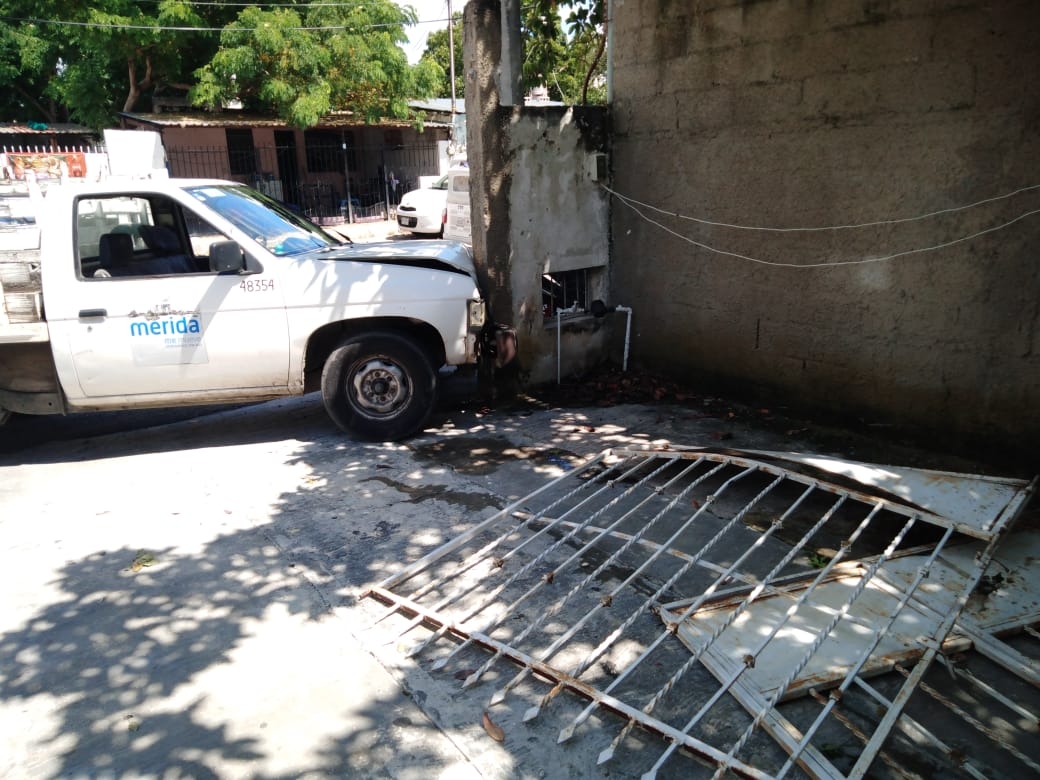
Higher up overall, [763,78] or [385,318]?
[763,78]

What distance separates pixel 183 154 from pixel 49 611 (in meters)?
19.1

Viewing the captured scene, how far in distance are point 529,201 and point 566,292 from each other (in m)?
1.14

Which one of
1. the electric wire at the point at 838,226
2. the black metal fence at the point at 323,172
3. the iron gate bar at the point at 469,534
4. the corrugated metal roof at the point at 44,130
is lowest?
the iron gate bar at the point at 469,534

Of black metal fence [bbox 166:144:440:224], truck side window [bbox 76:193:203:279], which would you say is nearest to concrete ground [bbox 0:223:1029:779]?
truck side window [bbox 76:193:203:279]

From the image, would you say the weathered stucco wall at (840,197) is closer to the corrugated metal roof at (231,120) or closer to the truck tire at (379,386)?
the truck tire at (379,386)

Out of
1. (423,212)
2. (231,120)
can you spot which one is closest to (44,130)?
(231,120)

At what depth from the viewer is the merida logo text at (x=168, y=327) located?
18.8 ft

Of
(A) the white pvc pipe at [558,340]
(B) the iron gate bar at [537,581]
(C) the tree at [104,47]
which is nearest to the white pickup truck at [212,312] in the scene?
(A) the white pvc pipe at [558,340]

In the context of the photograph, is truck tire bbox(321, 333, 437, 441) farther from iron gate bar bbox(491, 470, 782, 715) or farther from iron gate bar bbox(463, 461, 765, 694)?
iron gate bar bbox(491, 470, 782, 715)

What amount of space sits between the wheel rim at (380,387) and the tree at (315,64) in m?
15.2

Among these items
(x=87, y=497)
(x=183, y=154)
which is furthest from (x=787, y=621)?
(x=183, y=154)

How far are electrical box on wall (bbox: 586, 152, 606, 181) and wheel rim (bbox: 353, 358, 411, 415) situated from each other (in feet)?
9.35

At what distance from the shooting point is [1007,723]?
2980 millimetres

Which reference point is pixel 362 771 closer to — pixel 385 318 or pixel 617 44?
pixel 385 318
